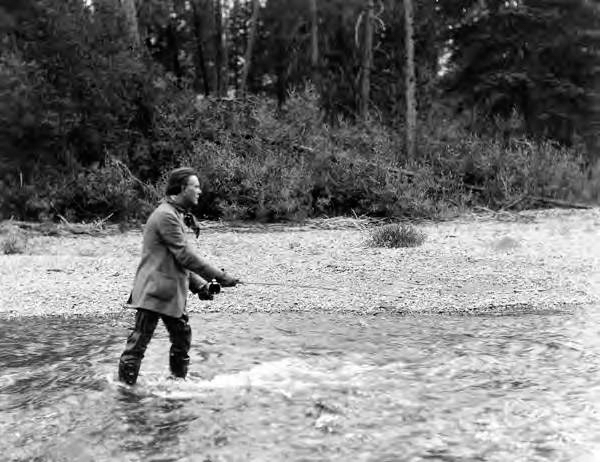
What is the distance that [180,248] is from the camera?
5.45 meters

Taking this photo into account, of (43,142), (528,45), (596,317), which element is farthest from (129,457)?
(528,45)

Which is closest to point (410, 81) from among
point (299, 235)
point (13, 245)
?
point (299, 235)

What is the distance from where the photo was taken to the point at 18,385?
6.16 metres

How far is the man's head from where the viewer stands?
18.4ft

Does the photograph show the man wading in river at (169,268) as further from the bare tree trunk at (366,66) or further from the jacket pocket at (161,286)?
the bare tree trunk at (366,66)

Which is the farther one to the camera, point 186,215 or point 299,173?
point 299,173

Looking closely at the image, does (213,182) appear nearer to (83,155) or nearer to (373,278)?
(83,155)

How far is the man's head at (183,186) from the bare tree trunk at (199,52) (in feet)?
80.4

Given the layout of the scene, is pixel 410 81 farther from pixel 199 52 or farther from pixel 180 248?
pixel 180 248

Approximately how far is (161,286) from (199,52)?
26708 mm

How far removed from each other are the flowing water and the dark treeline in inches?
386

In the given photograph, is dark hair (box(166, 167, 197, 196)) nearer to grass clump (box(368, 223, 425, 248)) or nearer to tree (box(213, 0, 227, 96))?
grass clump (box(368, 223, 425, 248))

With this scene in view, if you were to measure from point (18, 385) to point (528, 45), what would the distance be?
72.0 ft

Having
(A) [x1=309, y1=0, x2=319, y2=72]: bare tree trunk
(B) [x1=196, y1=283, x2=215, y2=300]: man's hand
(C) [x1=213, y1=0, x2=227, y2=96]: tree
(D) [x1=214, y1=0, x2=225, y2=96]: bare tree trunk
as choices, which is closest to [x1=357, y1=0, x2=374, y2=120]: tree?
(A) [x1=309, y1=0, x2=319, y2=72]: bare tree trunk
